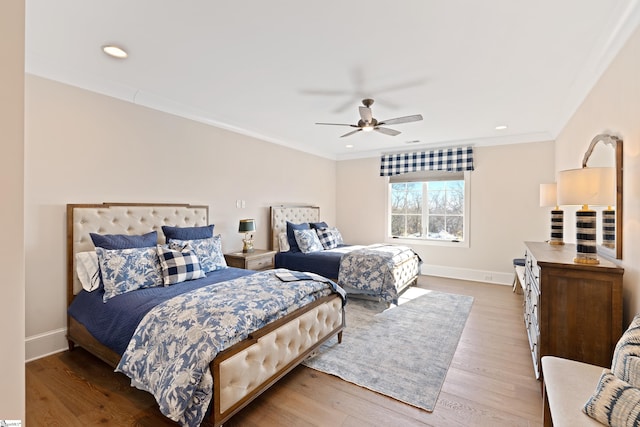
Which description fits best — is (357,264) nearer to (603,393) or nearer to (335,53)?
(335,53)

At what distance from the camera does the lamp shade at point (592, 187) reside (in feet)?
6.33

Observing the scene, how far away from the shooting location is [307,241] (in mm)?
4645

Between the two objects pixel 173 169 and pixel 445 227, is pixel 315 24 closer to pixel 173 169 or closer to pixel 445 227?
pixel 173 169

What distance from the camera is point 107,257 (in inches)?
96.1

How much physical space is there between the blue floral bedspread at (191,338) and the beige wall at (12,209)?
1048 mm

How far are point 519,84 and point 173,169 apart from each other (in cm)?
388

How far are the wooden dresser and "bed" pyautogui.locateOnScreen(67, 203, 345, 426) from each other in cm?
160

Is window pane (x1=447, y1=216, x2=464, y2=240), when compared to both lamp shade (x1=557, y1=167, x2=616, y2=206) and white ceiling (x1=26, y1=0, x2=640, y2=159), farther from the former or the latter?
lamp shade (x1=557, y1=167, x2=616, y2=206)

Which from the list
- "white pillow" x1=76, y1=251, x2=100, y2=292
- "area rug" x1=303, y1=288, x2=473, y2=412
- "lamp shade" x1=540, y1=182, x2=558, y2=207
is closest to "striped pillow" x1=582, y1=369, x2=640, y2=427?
"area rug" x1=303, y1=288, x2=473, y2=412

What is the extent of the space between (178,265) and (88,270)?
724mm

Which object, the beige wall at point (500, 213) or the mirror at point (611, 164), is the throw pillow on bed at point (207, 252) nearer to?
the mirror at point (611, 164)

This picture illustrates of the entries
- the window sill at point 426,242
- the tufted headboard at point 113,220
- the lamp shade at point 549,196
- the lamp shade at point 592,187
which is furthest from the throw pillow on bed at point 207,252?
the window sill at point 426,242

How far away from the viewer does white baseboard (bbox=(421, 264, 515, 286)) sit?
5.02 metres

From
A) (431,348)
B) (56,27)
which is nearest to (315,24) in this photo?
(56,27)
